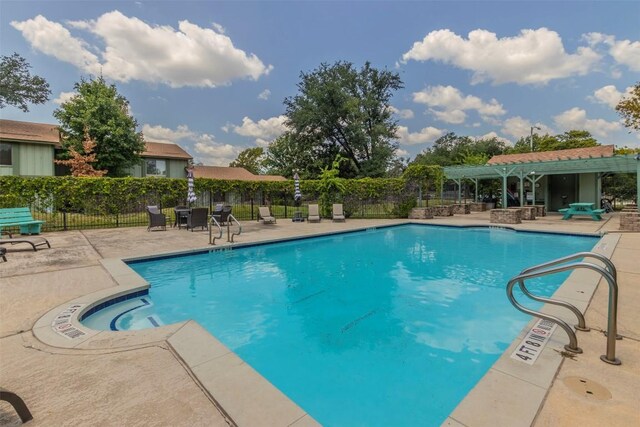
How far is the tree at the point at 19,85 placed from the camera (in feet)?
63.9

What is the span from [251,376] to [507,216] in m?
15.2

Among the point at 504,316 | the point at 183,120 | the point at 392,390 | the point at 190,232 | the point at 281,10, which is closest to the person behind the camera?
the point at 392,390

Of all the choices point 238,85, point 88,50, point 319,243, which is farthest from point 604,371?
point 238,85

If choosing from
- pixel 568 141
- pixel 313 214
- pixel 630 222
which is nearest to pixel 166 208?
pixel 313 214

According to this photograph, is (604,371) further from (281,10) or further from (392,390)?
(281,10)

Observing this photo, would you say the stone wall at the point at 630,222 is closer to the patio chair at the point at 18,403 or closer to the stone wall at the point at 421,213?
the stone wall at the point at 421,213

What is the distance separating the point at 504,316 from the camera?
15.3ft

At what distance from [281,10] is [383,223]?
1111 centimetres

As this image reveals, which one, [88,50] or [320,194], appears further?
[320,194]

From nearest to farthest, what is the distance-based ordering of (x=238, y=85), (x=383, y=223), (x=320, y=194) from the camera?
(x=383, y=223) → (x=320, y=194) → (x=238, y=85)

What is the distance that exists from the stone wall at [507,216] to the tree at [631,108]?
11965mm

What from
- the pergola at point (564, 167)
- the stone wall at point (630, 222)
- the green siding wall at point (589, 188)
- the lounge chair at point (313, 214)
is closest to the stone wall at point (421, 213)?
the pergola at point (564, 167)

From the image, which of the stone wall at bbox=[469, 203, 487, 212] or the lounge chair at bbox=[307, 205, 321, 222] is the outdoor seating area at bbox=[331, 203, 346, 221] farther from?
the stone wall at bbox=[469, 203, 487, 212]

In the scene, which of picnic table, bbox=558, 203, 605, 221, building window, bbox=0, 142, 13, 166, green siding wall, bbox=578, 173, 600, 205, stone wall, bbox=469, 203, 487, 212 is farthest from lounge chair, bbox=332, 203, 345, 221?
building window, bbox=0, 142, 13, 166
